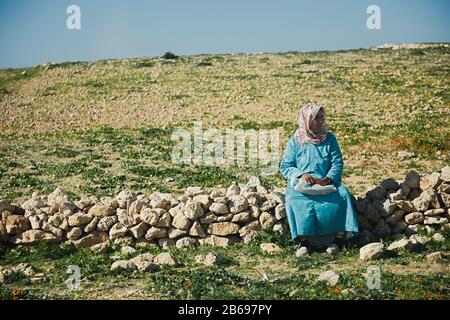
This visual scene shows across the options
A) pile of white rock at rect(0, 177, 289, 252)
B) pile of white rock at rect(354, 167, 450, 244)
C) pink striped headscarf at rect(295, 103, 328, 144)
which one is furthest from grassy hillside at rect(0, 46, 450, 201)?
pink striped headscarf at rect(295, 103, 328, 144)

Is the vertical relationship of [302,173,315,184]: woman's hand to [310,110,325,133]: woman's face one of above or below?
below

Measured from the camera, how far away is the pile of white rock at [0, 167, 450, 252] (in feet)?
25.3

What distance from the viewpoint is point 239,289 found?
591 cm

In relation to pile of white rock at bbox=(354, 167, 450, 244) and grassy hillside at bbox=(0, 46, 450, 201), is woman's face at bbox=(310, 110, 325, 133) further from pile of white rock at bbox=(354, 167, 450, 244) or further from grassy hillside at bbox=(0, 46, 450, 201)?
grassy hillside at bbox=(0, 46, 450, 201)

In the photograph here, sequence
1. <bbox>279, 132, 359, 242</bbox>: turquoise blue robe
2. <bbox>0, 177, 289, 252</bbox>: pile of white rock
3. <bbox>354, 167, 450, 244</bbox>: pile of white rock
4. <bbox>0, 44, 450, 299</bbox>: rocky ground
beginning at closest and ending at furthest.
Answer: <bbox>0, 44, 450, 299</bbox>: rocky ground < <bbox>279, 132, 359, 242</bbox>: turquoise blue robe < <bbox>0, 177, 289, 252</bbox>: pile of white rock < <bbox>354, 167, 450, 244</bbox>: pile of white rock

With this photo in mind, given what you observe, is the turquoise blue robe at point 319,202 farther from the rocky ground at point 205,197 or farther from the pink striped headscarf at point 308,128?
the rocky ground at point 205,197

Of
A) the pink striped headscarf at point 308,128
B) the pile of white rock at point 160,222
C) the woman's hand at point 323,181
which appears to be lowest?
the pile of white rock at point 160,222

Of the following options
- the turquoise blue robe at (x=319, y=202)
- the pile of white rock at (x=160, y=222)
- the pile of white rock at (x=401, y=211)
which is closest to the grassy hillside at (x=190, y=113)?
the pile of white rock at (x=401, y=211)

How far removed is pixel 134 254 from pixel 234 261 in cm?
138

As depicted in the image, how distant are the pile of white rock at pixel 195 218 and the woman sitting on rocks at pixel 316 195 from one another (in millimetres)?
394

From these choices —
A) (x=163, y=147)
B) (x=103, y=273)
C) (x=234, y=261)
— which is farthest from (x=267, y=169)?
(x=103, y=273)

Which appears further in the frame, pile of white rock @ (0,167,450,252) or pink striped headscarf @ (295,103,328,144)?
pile of white rock @ (0,167,450,252)

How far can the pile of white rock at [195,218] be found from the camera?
7719 mm

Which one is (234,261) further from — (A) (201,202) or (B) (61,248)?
(B) (61,248)
